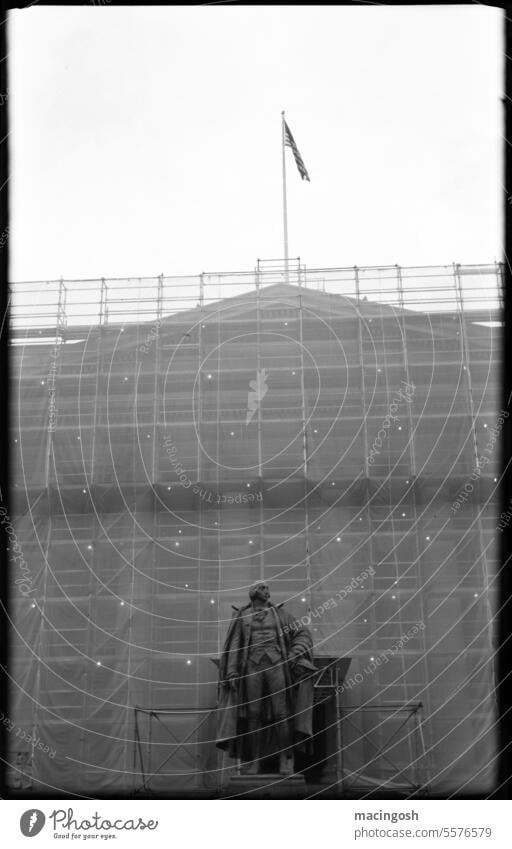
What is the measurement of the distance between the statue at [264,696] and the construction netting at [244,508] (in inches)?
43.1

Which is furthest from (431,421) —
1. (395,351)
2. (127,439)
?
(127,439)

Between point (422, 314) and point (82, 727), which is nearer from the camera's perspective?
point (82, 727)

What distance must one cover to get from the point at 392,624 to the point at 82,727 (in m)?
4.31

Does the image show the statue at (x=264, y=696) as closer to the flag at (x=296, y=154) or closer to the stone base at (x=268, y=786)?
the stone base at (x=268, y=786)

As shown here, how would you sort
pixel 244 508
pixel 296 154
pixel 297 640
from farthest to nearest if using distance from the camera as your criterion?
1. pixel 296 154
2. pixel 244 508
3. pixel 297 640

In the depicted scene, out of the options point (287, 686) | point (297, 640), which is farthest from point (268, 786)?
point (297, 640)

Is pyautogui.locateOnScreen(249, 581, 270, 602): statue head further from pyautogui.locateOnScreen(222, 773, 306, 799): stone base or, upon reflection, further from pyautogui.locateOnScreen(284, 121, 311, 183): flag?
pyautogui.locateOnScreen(284, 121, 311, 183): flag

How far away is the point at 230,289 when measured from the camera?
17859 millimetres

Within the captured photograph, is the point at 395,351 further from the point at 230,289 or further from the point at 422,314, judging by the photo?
the point at 230,289

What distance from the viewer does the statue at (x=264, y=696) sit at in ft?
45.1
